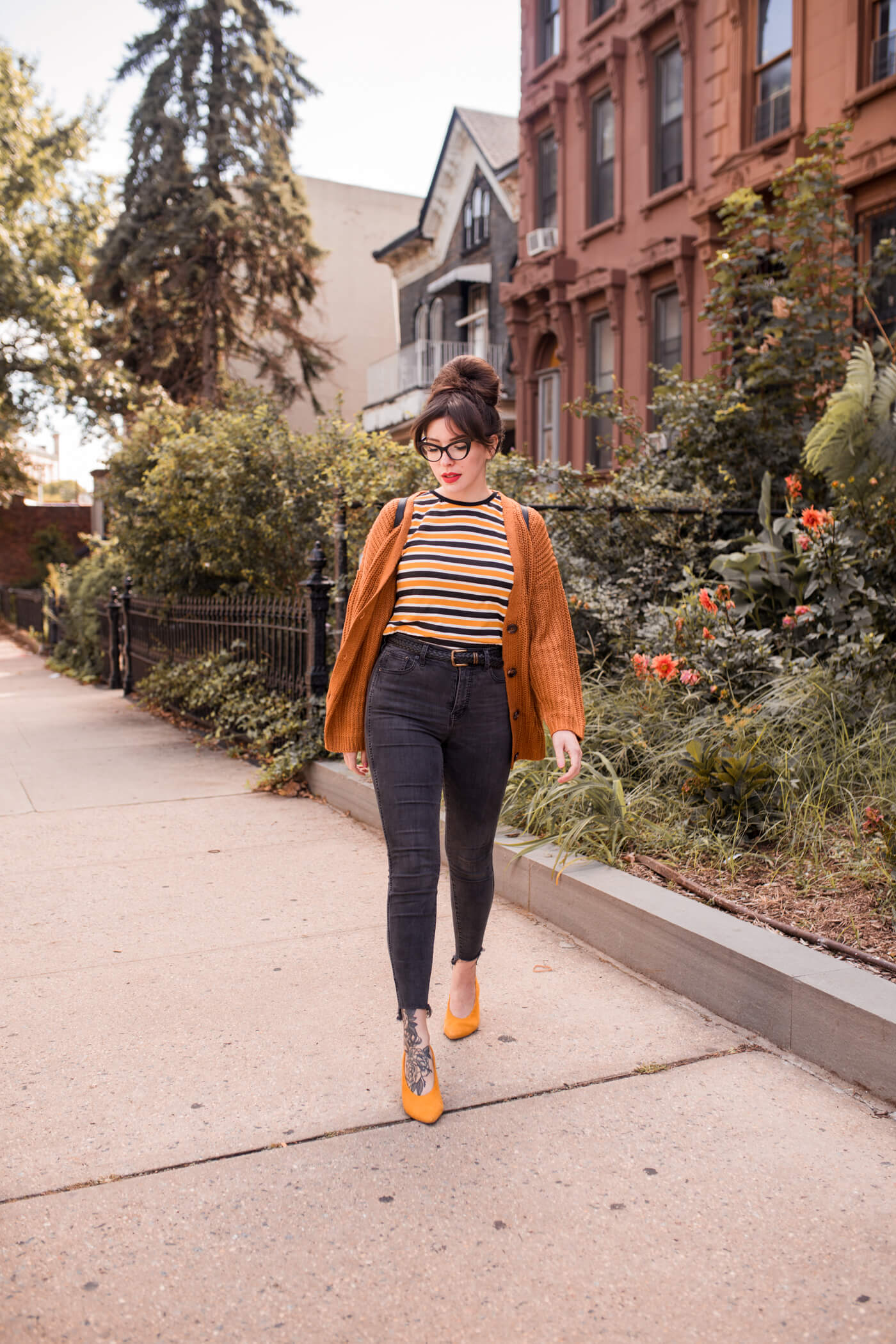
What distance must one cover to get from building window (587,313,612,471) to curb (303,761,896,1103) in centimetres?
1329

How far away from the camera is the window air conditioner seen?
59.0 ft

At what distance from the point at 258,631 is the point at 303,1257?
21.0ft

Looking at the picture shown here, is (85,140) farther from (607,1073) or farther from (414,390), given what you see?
(607,1073)

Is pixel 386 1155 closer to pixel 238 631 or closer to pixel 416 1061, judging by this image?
pixel 416 1061

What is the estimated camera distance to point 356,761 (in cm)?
323

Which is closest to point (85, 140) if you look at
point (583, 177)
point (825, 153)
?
point (583, 177)

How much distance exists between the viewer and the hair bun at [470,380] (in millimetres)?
3027

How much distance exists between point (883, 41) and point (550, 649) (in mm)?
11361

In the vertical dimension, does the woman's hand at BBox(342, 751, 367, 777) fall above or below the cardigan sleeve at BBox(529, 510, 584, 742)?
below

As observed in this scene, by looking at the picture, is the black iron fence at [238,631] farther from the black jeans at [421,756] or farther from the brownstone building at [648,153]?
the brownstone building at [648,153]

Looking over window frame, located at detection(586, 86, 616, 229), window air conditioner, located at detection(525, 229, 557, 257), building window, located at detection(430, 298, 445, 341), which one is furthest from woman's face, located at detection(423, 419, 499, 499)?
building window, located at detection(430, 298, 445, 341)

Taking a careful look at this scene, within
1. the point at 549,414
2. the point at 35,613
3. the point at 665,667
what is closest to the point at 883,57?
the point at 549,414

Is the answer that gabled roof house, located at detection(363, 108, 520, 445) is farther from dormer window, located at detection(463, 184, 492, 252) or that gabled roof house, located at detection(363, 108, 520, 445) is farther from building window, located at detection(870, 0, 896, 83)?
building window, located at detection(870, 0, 896, 83)

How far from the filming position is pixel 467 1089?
3.02 metres
